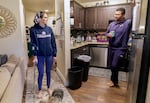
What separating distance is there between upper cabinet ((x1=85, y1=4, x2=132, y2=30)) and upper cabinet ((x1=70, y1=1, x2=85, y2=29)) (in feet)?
0.89

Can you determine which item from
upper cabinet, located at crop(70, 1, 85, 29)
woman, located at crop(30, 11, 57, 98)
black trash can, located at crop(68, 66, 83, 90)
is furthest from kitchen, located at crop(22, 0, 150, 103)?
woman, located at crop(30, 11, 57, 98)

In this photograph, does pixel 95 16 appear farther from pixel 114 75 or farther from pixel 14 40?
pixel 14 40

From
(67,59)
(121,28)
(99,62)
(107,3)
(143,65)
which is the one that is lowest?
(99,62)

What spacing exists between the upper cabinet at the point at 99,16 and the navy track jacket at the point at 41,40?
241cm

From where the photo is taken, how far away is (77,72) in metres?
2.60

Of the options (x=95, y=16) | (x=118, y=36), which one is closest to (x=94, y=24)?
(x=95, y=16)

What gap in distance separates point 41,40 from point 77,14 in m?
1.93

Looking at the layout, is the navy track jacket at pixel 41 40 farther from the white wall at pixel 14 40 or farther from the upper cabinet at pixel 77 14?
the upper cabinet at pixel 77 14

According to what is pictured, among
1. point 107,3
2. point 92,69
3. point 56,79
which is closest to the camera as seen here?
point 56,79

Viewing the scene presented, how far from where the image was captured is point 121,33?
8.29ft

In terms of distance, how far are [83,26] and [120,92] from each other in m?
2.55

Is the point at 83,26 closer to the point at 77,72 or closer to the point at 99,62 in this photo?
the point at 99,62

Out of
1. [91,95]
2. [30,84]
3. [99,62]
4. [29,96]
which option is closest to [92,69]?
[99,62]

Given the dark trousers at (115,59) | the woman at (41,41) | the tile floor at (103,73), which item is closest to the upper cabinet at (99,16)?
the tile floor at (103,73)
